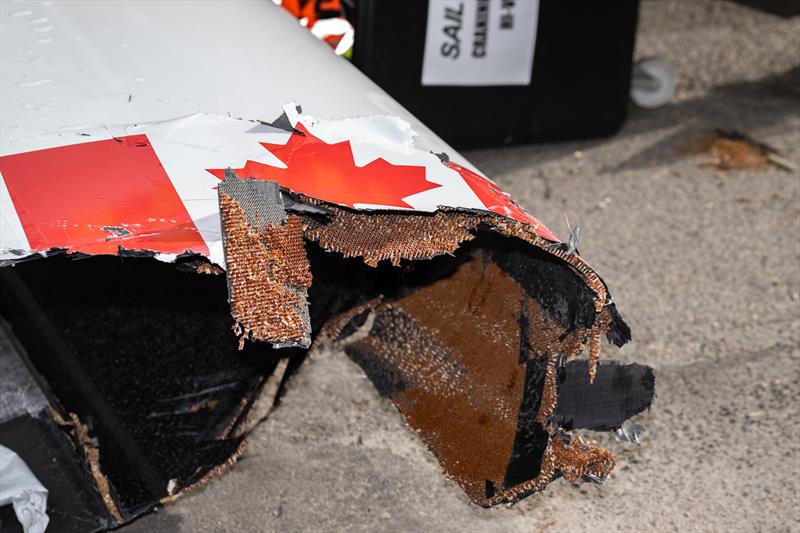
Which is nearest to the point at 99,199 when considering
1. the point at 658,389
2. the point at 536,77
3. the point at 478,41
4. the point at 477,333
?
the point at 477,333

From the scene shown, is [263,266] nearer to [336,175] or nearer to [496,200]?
[336,175]

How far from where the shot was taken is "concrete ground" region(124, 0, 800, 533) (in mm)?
2578

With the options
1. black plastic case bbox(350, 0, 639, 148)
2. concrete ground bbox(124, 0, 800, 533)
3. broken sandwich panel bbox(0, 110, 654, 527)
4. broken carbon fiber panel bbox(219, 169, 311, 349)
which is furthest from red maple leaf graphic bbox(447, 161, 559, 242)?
black plastic case bbox(350, 0, 639, 148)

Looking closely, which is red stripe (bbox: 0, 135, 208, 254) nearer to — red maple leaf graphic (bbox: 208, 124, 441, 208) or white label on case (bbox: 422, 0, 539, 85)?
red maple leaf graphic (bbox: 208, 124, 441, 208)

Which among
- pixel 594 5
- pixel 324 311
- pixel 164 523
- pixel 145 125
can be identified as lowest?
pixel 164 523

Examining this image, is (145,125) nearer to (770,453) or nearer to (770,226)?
(770,453)

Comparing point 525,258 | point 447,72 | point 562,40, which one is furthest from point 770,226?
point 525,258

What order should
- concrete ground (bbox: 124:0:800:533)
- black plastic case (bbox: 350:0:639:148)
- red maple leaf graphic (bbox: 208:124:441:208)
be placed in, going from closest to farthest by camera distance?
red maple leaf graphic (bbox: 208:124:441:208) → concrete ground (bbox: 124:0:800:533) → black plastic case (bbox: 350:0:639:148)

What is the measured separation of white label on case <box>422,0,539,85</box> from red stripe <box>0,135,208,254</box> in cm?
212

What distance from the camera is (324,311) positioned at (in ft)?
9.14

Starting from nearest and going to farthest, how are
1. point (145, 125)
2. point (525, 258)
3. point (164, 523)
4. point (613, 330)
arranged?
1. point (613, 330)
2. point (145, 125)
3. point (525, 258)
4. point (164, 523)

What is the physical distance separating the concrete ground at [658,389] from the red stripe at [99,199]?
102cm

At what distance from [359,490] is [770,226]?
221 cm

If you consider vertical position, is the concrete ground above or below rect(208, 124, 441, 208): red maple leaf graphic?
below
